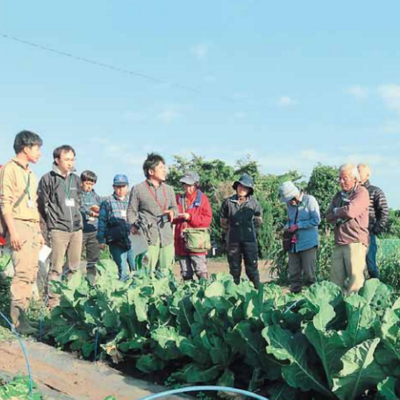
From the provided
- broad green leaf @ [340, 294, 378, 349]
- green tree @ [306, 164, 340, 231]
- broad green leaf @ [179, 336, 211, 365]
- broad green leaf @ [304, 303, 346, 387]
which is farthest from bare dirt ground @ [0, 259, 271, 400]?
green tree @ [306, 164, 340, 231]

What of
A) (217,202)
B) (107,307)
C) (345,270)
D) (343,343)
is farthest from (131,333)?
(217,202)

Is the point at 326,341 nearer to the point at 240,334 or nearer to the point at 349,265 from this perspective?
the point at 240,334

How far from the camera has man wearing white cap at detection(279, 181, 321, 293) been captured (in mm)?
5938

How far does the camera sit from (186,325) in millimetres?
3586

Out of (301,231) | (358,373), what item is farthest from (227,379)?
(301,231)

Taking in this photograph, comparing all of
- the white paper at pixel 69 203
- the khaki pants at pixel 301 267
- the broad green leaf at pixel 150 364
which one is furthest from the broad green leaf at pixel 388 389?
the white paper at pixel 69 203

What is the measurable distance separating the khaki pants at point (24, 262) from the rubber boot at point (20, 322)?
0.01 metres

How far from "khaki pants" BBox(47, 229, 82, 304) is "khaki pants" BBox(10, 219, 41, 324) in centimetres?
52

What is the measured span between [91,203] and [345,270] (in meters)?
3.52

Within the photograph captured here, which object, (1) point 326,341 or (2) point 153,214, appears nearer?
(1) point 326,341

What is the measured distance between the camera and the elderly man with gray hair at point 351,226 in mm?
5094

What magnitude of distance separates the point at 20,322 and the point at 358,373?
3247 mm

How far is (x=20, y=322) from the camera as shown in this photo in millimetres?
4789

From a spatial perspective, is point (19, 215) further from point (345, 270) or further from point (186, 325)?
point (345, 270)
